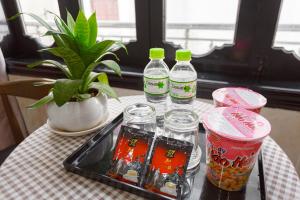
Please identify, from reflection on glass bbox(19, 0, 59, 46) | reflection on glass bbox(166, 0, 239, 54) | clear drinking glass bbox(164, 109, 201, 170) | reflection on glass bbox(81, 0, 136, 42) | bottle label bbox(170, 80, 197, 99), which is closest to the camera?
clear drinking glass bbox(164, 109, 201, 170)

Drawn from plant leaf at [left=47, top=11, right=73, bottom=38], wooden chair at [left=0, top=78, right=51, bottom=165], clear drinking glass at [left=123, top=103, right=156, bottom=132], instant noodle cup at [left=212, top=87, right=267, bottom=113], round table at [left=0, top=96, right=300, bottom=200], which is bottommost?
round table at [left=0, top=96, right=300, bottom=200]

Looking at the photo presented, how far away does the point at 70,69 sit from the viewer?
0.72 m

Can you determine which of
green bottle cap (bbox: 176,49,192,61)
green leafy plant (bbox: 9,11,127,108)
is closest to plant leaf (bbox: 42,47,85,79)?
green leafy plant (bbox: 9,11,127,108)

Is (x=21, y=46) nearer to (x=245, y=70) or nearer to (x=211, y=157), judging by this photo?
(x=245, y=70)

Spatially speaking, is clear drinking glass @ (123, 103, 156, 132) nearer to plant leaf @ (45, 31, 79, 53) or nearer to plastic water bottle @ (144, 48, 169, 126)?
plastic water bottle @ (144, 48, 169, 126)

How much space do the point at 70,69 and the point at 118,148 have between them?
30 cm

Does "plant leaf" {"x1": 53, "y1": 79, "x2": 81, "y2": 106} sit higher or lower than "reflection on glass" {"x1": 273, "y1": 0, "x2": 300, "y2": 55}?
lower

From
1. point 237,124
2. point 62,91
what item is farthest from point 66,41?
point 237,124

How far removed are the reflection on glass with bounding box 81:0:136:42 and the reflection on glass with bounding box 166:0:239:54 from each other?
0.24 metres

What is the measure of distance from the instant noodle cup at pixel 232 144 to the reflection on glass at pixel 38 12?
1.33 m

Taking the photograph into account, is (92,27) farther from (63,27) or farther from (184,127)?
(184,127)

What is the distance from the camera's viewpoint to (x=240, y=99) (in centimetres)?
66

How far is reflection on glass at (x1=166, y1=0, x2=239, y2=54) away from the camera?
46.3 inches

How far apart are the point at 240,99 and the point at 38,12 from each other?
1.52m
